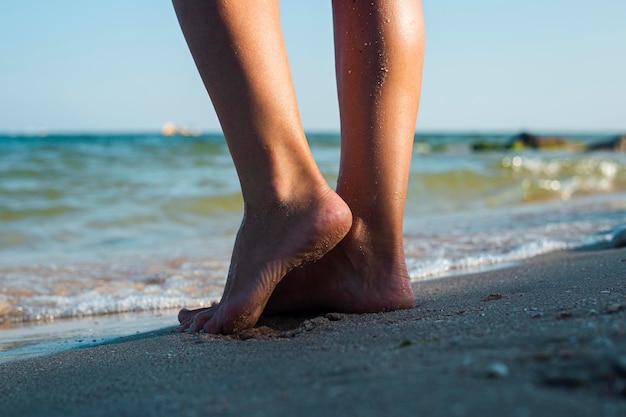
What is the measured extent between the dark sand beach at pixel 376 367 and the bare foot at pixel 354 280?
0.14 feet

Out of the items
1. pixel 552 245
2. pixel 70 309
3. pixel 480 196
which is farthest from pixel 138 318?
pixel 480 196

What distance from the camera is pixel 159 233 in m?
4.40

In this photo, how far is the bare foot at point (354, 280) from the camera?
141 cm

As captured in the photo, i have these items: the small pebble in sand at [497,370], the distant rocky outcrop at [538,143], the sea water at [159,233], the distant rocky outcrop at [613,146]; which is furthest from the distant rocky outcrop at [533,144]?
the small pebble in sand at [497,370]

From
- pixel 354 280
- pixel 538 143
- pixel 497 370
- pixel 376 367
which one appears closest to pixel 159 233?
pixel 354 280

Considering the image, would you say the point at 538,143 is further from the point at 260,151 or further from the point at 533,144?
the point at 260,151

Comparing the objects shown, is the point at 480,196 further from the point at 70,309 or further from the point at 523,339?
the point at 523,339

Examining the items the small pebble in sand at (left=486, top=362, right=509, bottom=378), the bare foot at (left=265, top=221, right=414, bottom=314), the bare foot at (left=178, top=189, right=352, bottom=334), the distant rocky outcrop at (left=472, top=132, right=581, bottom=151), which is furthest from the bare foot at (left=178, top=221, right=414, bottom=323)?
the distant rocky outcrop at (left=472, top=132, right=581, bottom=151)

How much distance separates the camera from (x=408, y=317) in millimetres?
1303

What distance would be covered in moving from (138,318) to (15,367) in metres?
0.71

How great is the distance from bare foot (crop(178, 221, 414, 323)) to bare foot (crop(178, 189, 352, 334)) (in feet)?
0.35

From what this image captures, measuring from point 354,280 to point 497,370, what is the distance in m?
0.71

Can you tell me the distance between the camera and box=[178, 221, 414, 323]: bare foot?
141 centimetres

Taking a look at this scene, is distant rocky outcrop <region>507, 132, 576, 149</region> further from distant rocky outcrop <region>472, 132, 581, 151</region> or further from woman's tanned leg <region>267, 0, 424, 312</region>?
woman's tanned leg <region>267, 0, 424, 312</region>
